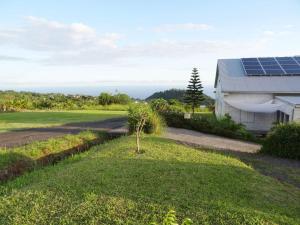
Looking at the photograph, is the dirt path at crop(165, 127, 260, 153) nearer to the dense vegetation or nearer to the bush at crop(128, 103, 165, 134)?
the bush at crop(128, 103, 165, 134)

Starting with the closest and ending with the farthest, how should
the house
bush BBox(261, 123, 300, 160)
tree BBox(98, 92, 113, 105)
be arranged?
bush BBox(261, 123, 300, 160), the house, tree BBox(98, 92, 113, 105)

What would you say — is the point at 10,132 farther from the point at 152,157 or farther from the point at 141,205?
the point at 141,205

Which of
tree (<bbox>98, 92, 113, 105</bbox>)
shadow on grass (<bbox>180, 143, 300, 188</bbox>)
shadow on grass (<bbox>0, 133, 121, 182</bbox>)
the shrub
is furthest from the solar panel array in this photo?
tree (<bbox>98, 92, 113, 105</bbox>)

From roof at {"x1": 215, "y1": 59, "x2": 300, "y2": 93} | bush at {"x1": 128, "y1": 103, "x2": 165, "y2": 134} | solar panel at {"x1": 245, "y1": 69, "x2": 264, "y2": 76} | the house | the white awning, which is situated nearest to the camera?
bush at {"x1": 128, "y1": 103, "x2": 165, "y2": 134}

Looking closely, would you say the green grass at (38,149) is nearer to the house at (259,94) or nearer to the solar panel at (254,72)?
the house at (259,94)

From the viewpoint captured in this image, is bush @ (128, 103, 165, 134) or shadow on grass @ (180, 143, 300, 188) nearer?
shadow on grass @ (180, 143, 300, 188)

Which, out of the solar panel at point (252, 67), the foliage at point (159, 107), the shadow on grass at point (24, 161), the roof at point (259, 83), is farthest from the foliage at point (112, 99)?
the shadow on grass at point (24, 161)

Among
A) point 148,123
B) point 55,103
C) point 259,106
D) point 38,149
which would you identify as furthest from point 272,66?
point 55,103

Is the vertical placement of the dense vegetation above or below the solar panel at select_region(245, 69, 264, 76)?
below

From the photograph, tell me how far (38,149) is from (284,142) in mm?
9024

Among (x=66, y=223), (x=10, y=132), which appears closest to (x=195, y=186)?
(x=66, y=223)

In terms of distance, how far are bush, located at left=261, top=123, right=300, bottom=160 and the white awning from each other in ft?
21.6

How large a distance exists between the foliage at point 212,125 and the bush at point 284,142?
461cm

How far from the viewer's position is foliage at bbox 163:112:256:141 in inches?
675
